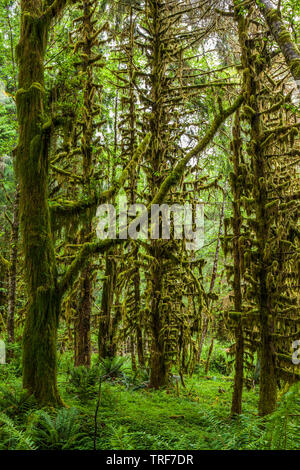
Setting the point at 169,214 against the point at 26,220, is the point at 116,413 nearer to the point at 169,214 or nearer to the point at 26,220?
the point at 26,220

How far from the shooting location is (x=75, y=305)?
347 inches

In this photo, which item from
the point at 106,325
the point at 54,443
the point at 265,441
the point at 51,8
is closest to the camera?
the point at 265,441

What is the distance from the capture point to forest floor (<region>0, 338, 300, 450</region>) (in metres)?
3.55

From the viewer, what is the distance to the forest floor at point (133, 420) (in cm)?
355

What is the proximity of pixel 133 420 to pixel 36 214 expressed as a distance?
3.64 meters

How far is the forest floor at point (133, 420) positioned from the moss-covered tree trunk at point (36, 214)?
0.43 meters

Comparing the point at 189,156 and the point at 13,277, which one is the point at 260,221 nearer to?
the point at 189,156

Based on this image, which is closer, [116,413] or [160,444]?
[160,444]

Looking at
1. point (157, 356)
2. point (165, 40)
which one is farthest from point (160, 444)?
point (165, 40)

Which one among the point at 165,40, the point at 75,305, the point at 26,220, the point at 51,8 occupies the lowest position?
the point at 75,305

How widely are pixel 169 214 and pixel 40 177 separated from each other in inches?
120

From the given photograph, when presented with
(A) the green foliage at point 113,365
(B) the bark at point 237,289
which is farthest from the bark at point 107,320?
(B) the bark at point 237,289

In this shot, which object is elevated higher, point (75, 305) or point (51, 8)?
point (51, 8)

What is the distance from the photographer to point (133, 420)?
5234 mm
